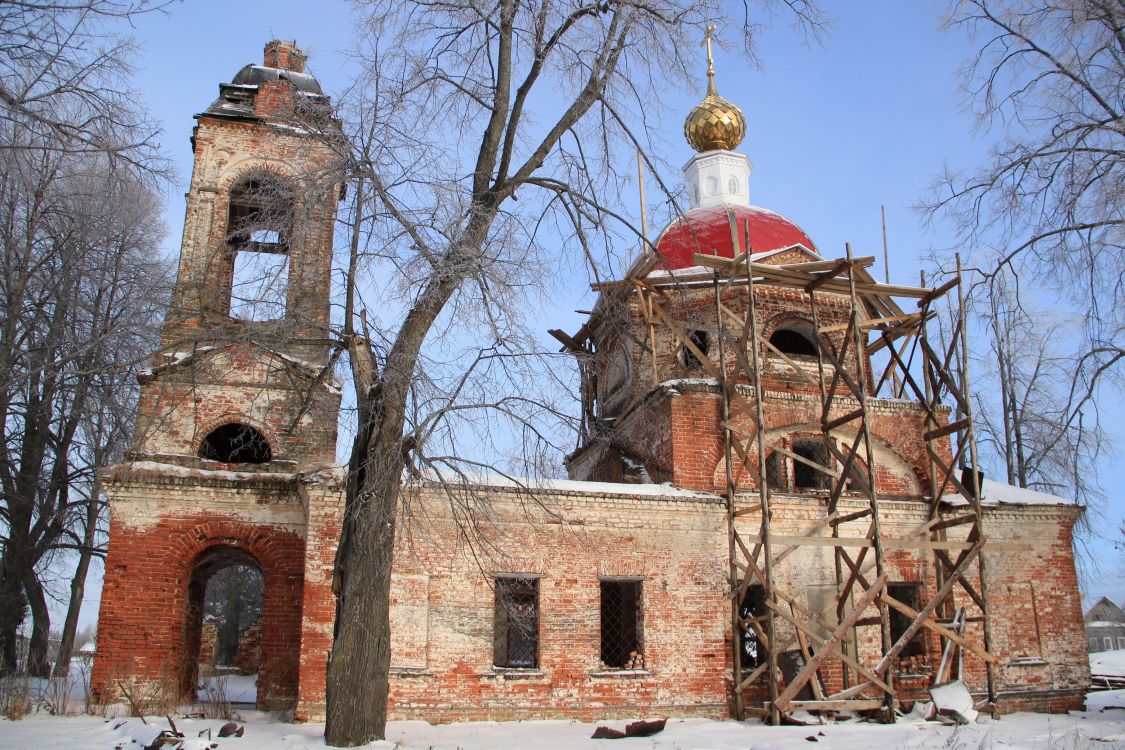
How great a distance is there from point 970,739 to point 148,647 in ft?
32.4

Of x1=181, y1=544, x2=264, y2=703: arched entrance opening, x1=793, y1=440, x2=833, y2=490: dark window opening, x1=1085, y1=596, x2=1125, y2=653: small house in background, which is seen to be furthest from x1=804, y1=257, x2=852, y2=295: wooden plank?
x1=1085, y1=596, x2=1125, y2=653: small house in background

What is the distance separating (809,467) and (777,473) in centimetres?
101

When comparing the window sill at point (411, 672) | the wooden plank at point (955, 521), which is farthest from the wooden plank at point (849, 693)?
the window sill at point (411, 672)

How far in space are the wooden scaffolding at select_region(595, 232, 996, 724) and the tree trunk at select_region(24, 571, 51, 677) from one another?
12.6 metres

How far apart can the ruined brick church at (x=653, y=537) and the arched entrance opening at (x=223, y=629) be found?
16 centimetres

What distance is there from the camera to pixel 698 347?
49.8ft

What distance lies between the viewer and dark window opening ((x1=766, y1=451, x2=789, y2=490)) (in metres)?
13.8

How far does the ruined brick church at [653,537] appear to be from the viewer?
11.0 metres

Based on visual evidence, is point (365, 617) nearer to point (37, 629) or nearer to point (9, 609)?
point (9, 609)

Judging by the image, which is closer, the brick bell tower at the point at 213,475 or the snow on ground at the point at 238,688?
the brick bell tower at the point at 213,475

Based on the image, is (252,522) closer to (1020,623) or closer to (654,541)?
(654,541)

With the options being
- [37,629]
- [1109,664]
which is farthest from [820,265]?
[1109,664]

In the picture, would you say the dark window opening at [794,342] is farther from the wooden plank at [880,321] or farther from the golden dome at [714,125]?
the golden dome at [714,125]

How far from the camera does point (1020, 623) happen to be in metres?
13.0
